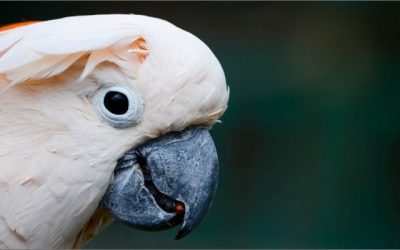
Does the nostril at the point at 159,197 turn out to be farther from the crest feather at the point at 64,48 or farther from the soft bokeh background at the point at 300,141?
the soft bokeh background at the point at 300,141

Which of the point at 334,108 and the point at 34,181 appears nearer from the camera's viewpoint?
the point at 34,181

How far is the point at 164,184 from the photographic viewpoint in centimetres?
169

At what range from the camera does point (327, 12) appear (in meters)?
4.30

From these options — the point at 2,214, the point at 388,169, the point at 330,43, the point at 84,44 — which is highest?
the point at 84,44

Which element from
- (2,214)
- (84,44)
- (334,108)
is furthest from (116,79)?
(334,108)

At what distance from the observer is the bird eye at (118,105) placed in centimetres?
165

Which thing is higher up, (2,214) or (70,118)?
(70,118)

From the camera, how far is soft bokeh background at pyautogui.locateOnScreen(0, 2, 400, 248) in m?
4.13

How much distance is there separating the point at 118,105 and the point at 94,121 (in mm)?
63

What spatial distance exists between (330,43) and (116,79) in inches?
109

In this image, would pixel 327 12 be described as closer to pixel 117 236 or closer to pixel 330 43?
pixel 330 43

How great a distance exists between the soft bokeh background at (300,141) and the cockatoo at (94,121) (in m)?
2.40

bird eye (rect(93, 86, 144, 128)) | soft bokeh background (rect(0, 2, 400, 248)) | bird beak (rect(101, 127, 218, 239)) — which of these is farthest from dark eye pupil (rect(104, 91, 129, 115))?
soft bokeh background (rect(0, 2, 400, 248))

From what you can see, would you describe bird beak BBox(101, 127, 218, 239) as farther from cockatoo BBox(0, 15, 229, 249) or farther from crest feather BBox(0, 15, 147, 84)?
crest feather BBox(0, 15, 147, 84)
